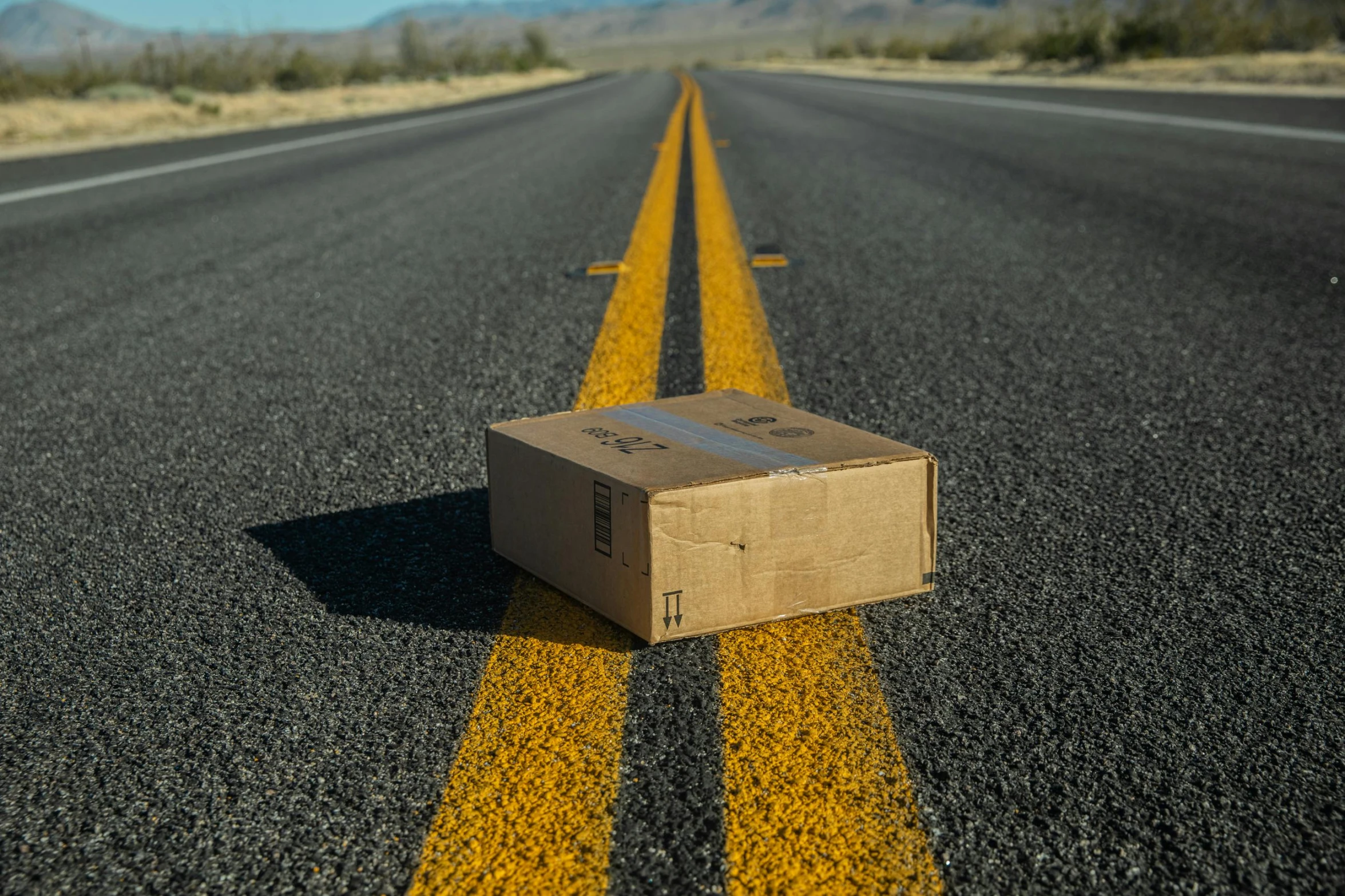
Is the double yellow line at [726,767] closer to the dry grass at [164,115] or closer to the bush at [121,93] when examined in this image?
the dry grass at [164,115]

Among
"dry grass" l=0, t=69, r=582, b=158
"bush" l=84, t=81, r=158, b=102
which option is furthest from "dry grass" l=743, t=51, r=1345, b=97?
"bush" l=84, t=81, r=158, b=102

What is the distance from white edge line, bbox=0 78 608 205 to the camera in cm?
790

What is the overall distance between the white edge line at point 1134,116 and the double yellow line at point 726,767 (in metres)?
9.11

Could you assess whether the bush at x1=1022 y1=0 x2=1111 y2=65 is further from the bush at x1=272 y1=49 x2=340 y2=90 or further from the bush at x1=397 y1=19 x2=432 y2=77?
the bush at x1=397 y1=19 x2=432 y2=77

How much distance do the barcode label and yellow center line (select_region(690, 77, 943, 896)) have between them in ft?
0.74

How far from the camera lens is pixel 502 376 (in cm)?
302

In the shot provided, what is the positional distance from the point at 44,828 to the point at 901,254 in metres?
4.07

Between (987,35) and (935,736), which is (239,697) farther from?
(987,35)

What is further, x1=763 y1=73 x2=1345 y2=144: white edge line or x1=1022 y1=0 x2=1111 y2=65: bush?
x1=1022 y1=0 x2=1111 y2=65: bush

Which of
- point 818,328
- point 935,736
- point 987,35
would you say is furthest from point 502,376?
point 987,35

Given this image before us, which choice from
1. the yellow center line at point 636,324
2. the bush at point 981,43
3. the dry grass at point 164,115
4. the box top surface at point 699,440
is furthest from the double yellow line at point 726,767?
the bush at point 981,43

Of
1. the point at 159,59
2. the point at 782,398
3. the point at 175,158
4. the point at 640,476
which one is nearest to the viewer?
the point at 640,476

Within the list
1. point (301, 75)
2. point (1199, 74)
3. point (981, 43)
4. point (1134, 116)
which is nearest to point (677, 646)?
point (1134, 116)

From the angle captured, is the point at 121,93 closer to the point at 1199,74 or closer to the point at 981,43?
the point at 1199,74
